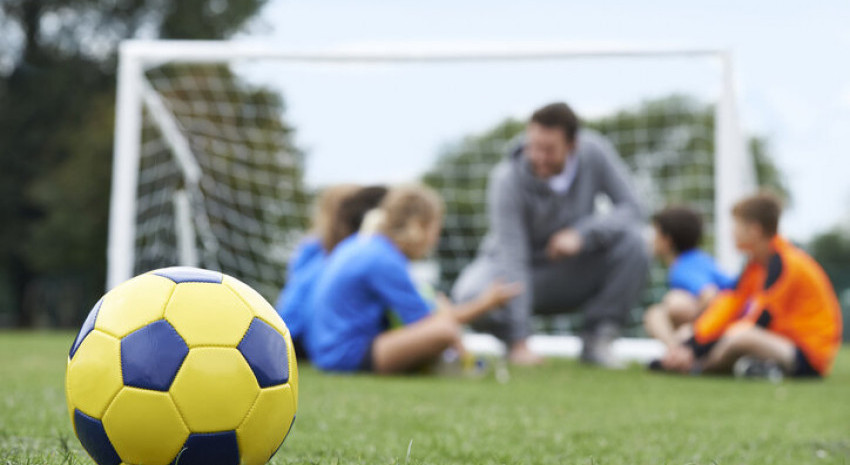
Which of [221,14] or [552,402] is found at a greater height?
[221,14]

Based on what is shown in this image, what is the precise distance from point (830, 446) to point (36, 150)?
19.2 meters

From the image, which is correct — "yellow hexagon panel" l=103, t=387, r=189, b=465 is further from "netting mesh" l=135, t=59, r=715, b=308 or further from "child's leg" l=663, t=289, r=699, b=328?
"netting mesh" l=135, t=59, r=715, b=308

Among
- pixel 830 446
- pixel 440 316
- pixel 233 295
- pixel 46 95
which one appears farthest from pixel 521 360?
pixel 46 95

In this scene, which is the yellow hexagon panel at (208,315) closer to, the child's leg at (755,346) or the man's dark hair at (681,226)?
the child's leg at (755,346)

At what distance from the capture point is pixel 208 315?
145cm

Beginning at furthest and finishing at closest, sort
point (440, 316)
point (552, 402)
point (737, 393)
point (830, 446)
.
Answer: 1. point (440, 316)
2. point (737, 393)
3. point (552, 402)
4. point (830, 446)

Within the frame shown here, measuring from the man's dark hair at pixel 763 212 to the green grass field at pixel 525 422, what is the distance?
85 cm

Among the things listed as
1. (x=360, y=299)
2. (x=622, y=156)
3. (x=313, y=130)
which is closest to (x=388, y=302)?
(x=360, y=299)

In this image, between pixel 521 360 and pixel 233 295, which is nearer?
pixel 233 295

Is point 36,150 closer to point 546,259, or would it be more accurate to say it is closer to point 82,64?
point 82,64

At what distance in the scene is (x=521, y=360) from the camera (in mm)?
4840

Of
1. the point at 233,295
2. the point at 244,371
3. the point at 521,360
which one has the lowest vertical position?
the point at 521,360

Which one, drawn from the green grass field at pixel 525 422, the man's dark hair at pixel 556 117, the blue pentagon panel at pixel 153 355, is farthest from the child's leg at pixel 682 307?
the blue pentagon panel at pixel 153 355

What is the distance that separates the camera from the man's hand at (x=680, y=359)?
453 centimetres
